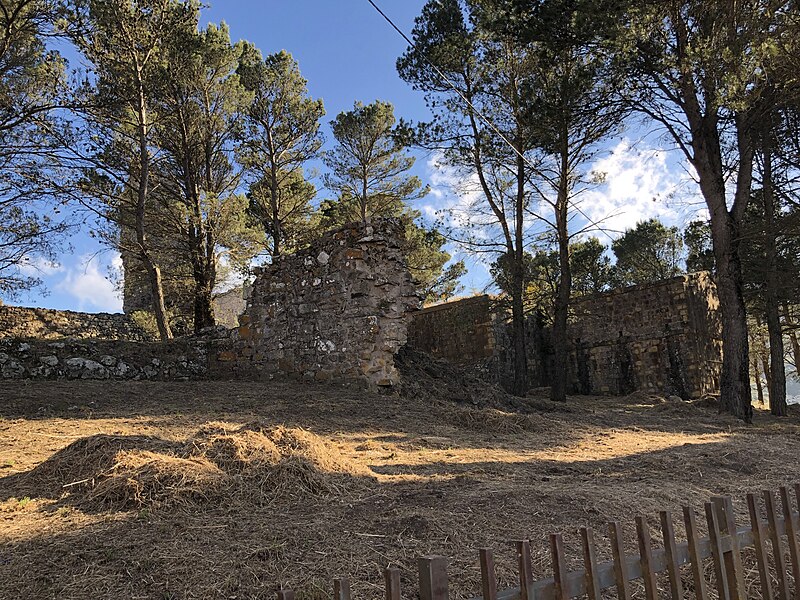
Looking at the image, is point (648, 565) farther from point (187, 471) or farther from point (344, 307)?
point (344, 307)

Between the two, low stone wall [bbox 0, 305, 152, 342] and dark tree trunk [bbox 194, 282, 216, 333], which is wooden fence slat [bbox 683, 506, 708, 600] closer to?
low stone wall [bbox 0, 305, 152, 342]

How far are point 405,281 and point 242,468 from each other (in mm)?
5954

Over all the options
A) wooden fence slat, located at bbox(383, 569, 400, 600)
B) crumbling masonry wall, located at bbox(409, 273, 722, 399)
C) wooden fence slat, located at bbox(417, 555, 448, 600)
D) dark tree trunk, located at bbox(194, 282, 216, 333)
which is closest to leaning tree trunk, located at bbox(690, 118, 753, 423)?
crumbling masonry wall, located at bbox(409, 273, 722, 399)

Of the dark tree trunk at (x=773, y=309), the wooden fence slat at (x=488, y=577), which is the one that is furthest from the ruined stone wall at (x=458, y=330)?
the wooden fence slat at (x=488, y=577)

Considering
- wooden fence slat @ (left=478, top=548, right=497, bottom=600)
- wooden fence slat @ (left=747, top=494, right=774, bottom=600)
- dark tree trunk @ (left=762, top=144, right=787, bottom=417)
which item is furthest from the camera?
dark tree trunk @ (left=762, top=144, right=787, bottom=417)

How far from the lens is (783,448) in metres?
6.82

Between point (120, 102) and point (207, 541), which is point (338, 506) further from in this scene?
point (120, 102)

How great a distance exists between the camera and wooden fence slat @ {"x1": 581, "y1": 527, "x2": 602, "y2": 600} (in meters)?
1.89

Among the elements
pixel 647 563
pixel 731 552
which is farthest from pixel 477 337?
pixel 647 563

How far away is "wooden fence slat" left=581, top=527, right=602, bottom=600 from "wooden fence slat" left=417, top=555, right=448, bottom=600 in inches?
23.6

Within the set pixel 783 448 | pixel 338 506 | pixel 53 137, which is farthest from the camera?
pixel 53 137

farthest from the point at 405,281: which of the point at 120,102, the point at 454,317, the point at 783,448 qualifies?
the point at 454,317

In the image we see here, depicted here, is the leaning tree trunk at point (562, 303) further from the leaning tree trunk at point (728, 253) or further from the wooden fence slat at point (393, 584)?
the wooden fence slat at point (393, 584)

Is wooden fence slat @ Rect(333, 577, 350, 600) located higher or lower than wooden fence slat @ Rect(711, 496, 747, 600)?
higher
